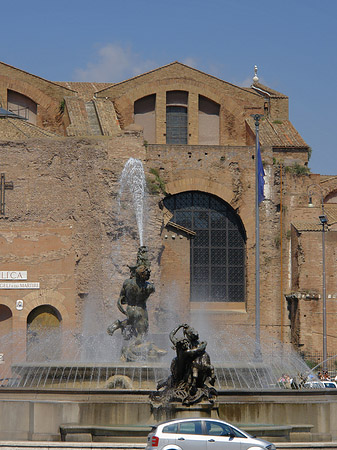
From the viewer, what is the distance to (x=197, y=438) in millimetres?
15344

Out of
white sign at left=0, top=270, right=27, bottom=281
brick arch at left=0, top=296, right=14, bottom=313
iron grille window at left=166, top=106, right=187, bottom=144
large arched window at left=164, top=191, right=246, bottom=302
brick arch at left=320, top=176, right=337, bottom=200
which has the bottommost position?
brick arch at left=0, top=296, right=14, bottom=313

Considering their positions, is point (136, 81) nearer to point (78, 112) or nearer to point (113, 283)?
point (78, 112)

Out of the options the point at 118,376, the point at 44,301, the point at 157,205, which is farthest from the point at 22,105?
the point at 118,376

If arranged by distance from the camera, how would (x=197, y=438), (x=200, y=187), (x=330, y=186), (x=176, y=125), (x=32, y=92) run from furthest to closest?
(x=330, y=186)
(x=176, y=125)
(x=32, y=92)
(x=200, y=187)
(x=197, y=438)

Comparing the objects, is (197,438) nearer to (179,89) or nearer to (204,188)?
(204,188)

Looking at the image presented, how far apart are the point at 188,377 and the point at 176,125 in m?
30.6

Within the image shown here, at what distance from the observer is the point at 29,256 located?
3791cm

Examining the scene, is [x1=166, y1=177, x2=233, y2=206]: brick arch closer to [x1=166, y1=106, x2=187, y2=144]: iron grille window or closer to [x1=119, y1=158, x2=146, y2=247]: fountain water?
[x1=119, y1=158, x2=146, y2=247]: fountain water

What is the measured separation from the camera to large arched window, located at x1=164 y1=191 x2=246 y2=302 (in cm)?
4306

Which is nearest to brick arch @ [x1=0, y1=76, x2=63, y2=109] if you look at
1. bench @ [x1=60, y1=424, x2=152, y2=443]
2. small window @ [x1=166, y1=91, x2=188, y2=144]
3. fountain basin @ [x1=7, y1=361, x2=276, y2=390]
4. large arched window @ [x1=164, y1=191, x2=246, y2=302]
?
small window @ [x1=166, y1=91, x2=188, y2=144]

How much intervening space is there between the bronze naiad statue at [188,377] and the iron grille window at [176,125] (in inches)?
1180

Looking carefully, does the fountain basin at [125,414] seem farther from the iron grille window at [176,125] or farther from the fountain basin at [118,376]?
the iron grille window at [176,125]

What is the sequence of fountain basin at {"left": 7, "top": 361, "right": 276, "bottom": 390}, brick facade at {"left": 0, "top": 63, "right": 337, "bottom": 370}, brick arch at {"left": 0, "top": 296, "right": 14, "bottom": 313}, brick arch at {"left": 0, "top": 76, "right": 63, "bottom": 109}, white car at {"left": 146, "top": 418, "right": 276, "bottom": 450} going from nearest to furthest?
white car at {"left": 146, "top": 418, "right": 276, "bottom": 450}, fountain basin at {"left": 7, "top": 361, "right": 276, "bottom": 390}, brick arch at {"left": 0, "top": 296, "right": 14, "bottom": 313}, brick facade at {"left": 0, "top": 63, "right": 337, "bottom": 370}, brick arch at {"left": 0, "top": 76, "right": 63, "bottom": 109}

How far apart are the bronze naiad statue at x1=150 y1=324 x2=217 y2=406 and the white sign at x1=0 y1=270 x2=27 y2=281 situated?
20212mm
